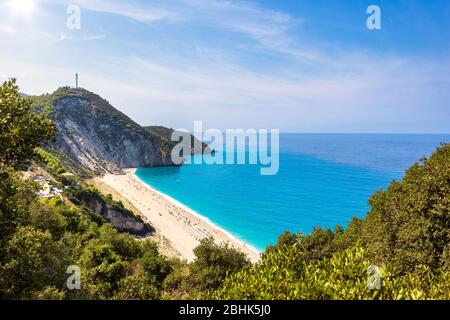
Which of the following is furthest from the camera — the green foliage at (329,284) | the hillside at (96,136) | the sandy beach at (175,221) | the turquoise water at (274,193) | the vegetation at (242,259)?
the hillside at (96,136)

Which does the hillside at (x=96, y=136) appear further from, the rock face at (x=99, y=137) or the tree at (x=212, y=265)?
the tree at (x=212, y=265)

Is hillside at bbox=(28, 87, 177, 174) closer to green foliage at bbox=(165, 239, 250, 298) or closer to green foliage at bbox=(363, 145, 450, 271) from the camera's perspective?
green foliage at bbox=(165, 239, 250, 298)

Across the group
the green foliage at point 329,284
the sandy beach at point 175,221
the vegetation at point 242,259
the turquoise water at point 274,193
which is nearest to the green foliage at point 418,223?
the vegetation at point 242,259

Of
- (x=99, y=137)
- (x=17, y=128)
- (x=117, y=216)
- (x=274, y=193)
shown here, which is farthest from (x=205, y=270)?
(x=99, y=137)

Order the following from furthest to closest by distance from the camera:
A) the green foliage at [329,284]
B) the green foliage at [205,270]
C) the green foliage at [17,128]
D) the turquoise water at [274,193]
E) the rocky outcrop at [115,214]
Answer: the turquoise water at [274,193] < the rocky outcrop at [115,214] < the green foliage at [205,270] < the green foliage at [17,128] < the green foliage at [329,284]

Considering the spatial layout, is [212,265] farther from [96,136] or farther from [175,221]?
[96,136]
